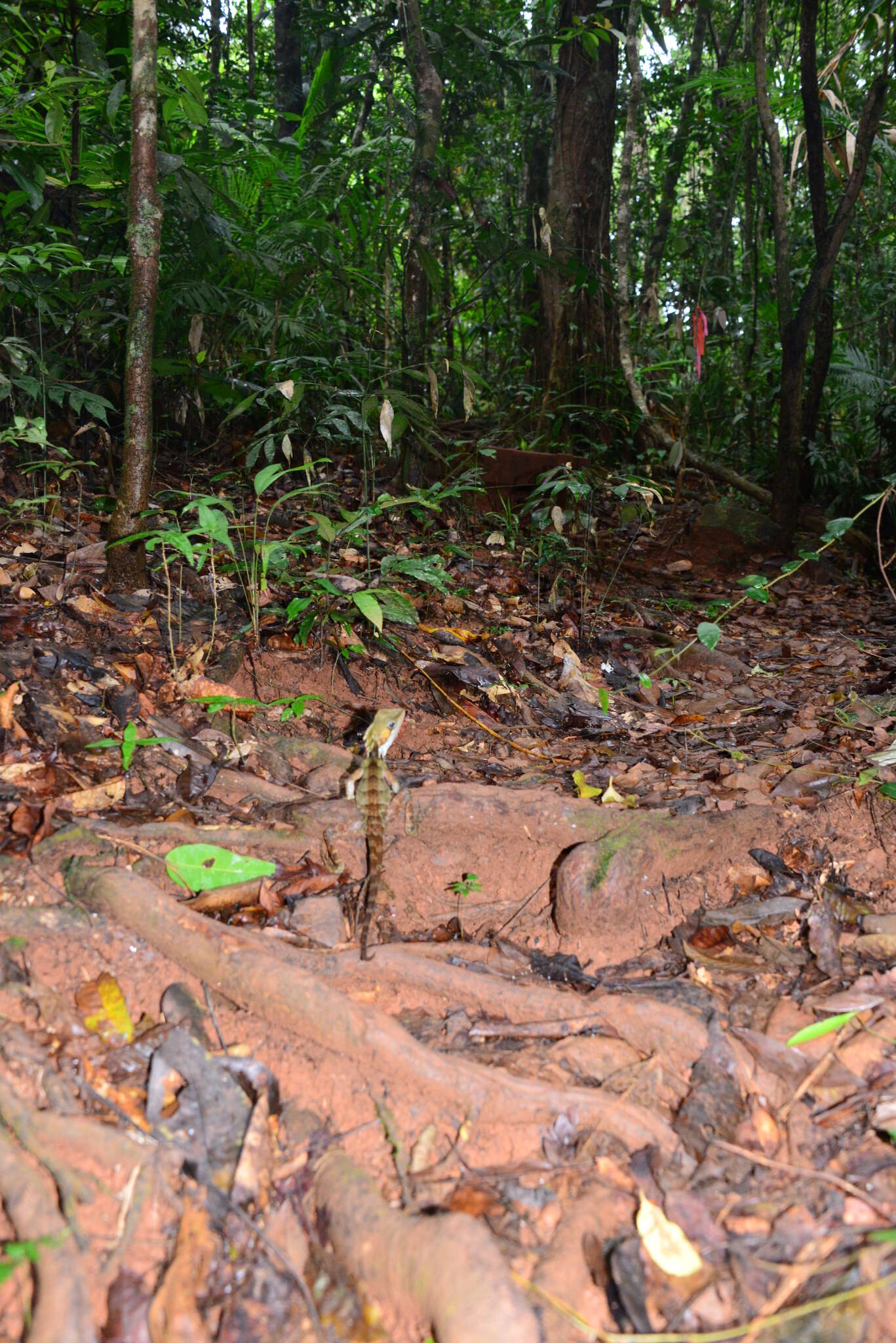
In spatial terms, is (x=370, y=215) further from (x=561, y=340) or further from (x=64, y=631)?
(x=64, y=631)

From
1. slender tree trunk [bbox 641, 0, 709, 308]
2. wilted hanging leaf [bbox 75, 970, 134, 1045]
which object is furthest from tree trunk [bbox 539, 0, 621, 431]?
wilted hanging leaf [bbox 75, 970, 134, 1045]

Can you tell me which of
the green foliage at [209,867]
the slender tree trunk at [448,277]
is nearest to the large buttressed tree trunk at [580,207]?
the slender tree trunk at [448,277]

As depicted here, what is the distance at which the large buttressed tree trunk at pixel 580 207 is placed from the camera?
7375 millimetres

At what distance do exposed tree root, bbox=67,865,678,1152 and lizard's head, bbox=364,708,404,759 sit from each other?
0.90 m

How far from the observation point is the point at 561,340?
24.7 feet

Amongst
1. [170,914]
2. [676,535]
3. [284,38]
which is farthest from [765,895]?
[284,38]

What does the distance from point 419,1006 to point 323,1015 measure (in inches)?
12.0

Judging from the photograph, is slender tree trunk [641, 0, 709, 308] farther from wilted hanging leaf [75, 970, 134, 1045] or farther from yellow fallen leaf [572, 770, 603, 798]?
wilted hanging leaf [75, 970, 134, 1045]

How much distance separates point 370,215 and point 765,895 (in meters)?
5.21

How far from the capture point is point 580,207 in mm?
7445

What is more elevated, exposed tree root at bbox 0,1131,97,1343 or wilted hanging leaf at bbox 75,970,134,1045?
wilted hanging leaf at bbox 75,970,134,1045

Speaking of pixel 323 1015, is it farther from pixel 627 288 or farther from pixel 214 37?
pixel 214 37

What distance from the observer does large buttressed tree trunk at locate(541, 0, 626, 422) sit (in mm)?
7375

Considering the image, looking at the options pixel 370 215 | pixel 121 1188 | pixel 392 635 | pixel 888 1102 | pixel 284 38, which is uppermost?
pixel 284 38
